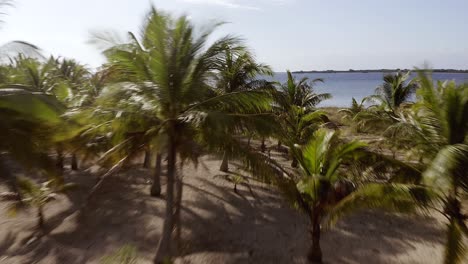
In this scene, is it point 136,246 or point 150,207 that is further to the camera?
point 150,207

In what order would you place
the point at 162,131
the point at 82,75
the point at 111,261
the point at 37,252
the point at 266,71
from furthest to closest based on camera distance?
the point at 82,75 → the point at 266,71 → the point at 37,252 → the point at 111,261 → the point at 162,131

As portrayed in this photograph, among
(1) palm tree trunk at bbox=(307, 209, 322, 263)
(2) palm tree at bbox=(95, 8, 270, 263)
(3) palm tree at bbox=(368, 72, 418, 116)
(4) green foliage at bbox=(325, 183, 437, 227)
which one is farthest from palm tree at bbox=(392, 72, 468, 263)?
(3) palm tree at bbox=(368, 72, 418, 116)

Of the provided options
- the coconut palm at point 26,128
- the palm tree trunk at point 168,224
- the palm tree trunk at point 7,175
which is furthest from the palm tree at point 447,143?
the palm tree trunk at point 7,175

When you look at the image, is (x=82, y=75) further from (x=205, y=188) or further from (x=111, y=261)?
(x=111, y=261)

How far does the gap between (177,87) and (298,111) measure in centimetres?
998

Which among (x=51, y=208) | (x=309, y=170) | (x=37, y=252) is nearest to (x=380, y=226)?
(x=309, y=170)

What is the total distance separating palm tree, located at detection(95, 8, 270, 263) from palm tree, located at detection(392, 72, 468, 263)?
3.72 meters

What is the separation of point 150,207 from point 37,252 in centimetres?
390

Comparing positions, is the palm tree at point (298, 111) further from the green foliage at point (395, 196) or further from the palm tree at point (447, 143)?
the green foliage at point (395, 196)

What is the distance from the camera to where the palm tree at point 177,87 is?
26.4 ft

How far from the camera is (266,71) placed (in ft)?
49.0

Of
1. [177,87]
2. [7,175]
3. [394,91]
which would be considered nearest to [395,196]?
A: [177,87]

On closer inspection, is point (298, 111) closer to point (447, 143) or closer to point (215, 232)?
point (215, 232)

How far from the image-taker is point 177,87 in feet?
26.9
